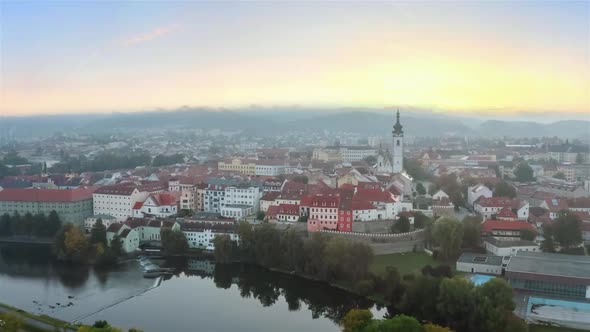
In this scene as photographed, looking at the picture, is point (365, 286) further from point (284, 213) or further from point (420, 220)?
point (284, 213)

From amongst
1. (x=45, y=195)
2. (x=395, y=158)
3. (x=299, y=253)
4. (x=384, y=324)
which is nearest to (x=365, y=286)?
(x=299, y=253)

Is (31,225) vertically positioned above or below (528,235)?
below

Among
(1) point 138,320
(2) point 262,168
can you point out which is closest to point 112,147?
(2) point 262,168

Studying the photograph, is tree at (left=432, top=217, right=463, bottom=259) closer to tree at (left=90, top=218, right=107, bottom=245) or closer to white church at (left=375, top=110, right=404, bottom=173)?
tree at (left=90, top=218, right=107, bottom=245)

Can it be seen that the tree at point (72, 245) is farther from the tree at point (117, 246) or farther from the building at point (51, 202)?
the building at point (51, 202)

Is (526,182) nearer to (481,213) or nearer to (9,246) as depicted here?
(481,213)

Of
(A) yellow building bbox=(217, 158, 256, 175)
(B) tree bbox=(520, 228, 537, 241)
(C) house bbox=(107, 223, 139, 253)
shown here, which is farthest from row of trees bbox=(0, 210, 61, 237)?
(B) tree bbox=(520, 228, 537, 241)
